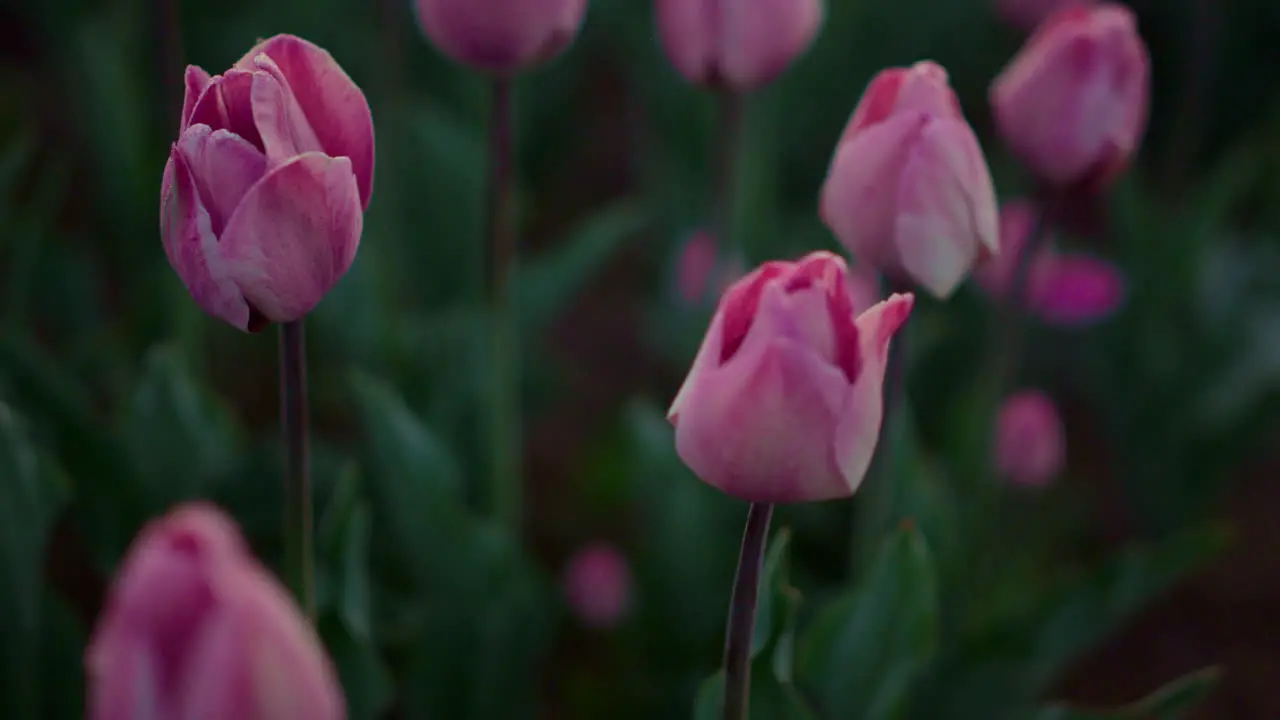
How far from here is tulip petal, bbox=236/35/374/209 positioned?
362 mm

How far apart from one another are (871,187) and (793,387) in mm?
150

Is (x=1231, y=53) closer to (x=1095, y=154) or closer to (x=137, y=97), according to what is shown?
(x=1095, y=154)

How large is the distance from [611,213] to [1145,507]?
1.49 feet

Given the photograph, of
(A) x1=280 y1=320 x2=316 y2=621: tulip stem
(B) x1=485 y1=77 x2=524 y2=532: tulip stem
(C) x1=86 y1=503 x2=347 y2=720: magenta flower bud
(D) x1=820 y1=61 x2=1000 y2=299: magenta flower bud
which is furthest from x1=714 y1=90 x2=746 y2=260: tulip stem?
(C) x1=86 y1=503 x2=347 y2=720: magenta flower bud

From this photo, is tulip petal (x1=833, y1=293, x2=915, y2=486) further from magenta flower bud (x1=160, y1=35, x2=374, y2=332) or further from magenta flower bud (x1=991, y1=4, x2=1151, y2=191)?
magenta flower bud (x1=991, y1=4, x2=1151, y2=191)

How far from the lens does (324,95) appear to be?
362 millimetres

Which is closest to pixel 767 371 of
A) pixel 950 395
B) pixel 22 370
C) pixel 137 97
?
pixel 22 370

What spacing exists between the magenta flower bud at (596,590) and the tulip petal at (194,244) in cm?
43

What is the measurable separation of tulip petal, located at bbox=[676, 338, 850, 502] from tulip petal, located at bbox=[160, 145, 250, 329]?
128 millimetres

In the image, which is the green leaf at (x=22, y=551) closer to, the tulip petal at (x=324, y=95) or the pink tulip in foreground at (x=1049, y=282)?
the tulip petal at (x=324, y=95)

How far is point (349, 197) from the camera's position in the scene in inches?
13.8

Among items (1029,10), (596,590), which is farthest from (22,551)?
(1029,10)

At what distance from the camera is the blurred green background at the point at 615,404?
0.65 metres

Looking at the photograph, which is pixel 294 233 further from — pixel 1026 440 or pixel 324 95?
pixel 1026 440
